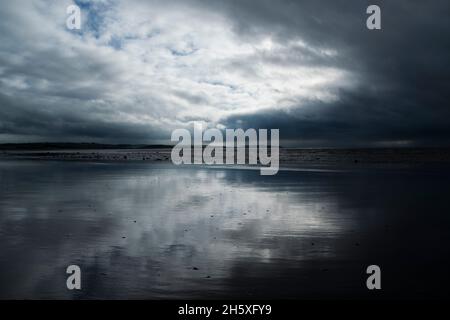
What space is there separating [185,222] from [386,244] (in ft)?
21.3

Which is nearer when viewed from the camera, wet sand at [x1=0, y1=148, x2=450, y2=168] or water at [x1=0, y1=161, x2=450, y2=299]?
water at [x1=0, y1=161, x2=450, y2=299]

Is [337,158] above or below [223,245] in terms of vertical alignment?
above

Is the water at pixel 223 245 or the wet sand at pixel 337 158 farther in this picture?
the wet sand at pixel 337 158

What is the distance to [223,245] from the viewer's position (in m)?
10.7

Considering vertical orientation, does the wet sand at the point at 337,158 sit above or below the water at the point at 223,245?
above

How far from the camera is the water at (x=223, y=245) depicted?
7.68 meters

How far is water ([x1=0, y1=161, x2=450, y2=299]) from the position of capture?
7.68 m

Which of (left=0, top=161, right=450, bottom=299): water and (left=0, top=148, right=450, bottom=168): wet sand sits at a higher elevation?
(left=0, top=148, right=450, bottom=168): wet sand

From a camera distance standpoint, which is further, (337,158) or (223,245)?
(337,158)
